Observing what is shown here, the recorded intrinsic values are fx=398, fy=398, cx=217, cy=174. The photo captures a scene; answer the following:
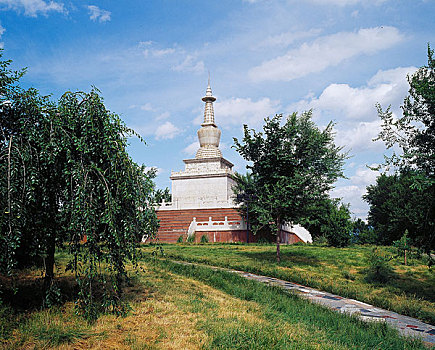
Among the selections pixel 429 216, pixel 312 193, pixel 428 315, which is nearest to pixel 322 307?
pixel 428 315

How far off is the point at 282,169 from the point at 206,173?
84.5ft

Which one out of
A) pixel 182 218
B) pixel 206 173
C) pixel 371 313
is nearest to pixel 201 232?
pixel 182 218

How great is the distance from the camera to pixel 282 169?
54.8 ft

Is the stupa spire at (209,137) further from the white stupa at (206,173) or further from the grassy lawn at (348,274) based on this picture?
the grassy lawn at (348,274)

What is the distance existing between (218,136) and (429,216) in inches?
1414

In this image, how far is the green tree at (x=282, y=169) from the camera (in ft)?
52.6

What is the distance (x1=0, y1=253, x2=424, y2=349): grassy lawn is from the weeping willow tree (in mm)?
522

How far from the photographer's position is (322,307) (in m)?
8.68

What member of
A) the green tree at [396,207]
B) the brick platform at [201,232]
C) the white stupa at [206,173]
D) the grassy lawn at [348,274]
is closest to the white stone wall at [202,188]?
the white stupa at [206,173]

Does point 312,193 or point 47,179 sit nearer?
point 47,179

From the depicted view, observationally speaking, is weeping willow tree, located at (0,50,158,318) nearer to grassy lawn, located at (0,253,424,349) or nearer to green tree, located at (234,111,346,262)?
grassy lawn, located at (0,253,424,349)

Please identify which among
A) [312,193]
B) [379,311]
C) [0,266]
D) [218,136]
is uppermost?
[218,136]

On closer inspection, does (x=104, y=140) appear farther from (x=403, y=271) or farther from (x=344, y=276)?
(x=403, y=271)

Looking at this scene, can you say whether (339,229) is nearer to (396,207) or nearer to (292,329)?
(396,207)
